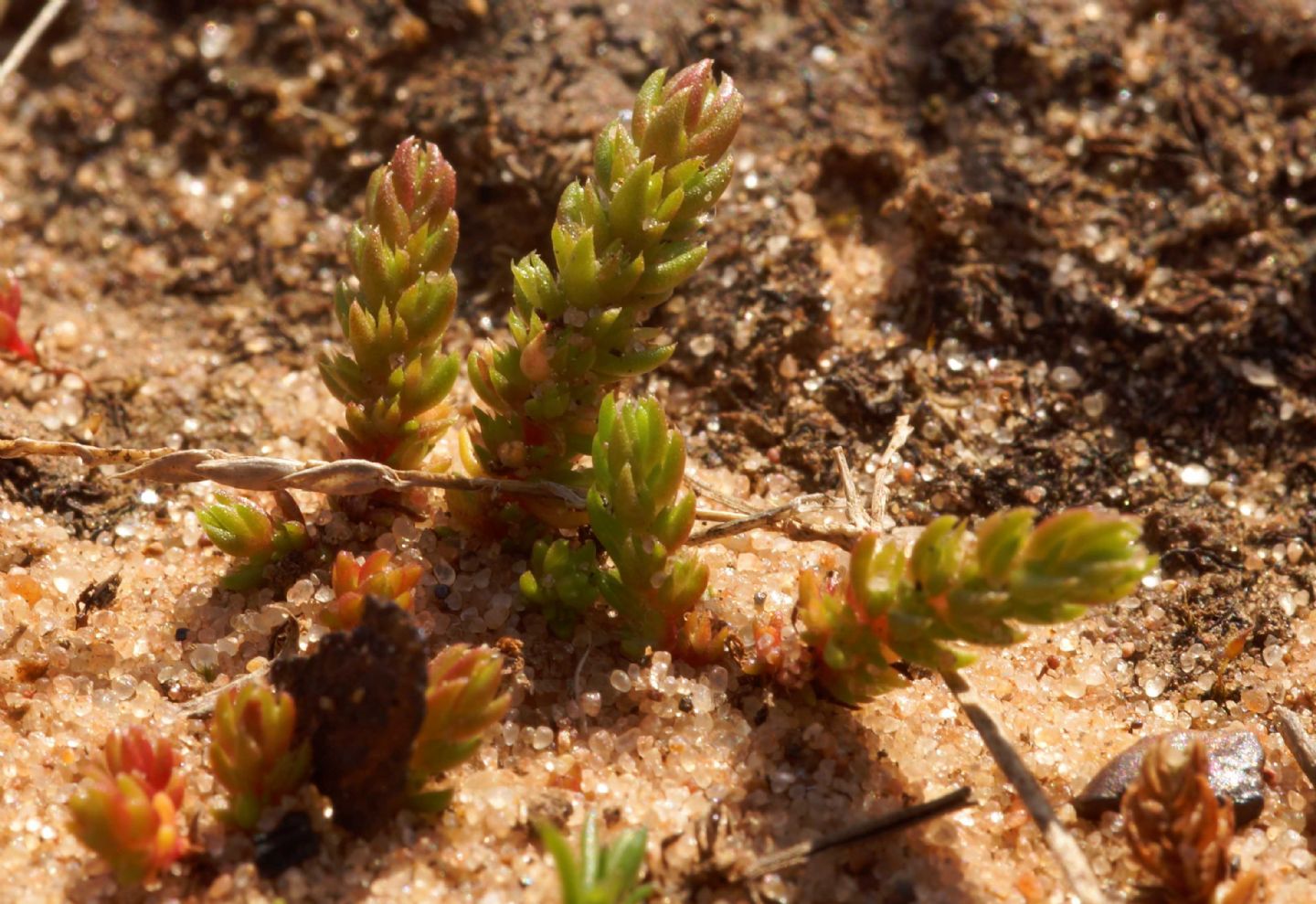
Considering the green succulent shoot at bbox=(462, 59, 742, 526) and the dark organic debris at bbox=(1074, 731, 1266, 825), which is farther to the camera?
the green succulent shoot at bbox=(462, 59, 742, 526)

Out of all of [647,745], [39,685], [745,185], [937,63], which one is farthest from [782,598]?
[937,63]

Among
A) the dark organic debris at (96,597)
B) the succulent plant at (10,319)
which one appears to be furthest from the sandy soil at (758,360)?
the succulent plant at (10,319)

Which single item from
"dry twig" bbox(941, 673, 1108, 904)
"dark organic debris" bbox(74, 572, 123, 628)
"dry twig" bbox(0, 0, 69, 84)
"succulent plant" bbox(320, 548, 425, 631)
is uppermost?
"dry twig" bbox(0, 0, 69, 84)

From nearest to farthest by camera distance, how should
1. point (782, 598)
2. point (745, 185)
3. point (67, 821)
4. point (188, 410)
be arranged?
point (67, 821) < point (782, 598) < point (188, 410) < point (745, 185)

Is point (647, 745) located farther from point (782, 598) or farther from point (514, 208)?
point (514, 208)

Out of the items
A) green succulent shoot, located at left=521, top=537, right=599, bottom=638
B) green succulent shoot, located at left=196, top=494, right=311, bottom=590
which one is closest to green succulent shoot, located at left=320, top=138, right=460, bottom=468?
green succulent shoot, located at left=196, top=494, right=311, bottom=590

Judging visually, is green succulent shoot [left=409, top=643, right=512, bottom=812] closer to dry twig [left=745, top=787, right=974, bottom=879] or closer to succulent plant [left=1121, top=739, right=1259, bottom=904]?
dry twig [left=745, top=787, right=974, bottom=879]
